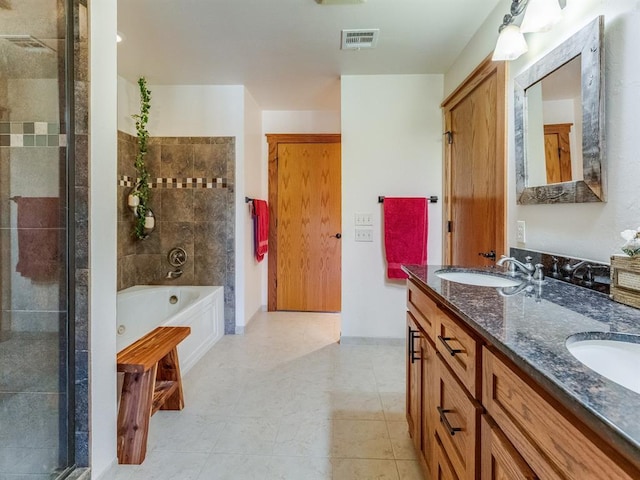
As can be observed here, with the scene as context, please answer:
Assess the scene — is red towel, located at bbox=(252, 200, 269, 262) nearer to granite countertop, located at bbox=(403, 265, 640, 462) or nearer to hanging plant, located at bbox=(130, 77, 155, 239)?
hanging plant, located at bbox=(130, 77, 155, 239)

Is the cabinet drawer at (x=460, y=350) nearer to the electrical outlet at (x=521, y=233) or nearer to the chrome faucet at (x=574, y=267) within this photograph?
the chrome faucet at (x=574, y=267)

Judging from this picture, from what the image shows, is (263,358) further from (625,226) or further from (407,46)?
(407,46)

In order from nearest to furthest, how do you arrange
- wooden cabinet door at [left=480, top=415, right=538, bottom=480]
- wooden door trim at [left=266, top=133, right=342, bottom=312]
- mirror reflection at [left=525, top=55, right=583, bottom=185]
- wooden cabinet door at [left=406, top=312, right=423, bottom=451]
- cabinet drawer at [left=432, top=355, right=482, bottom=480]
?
wooden cabinet door at [left=480, top=415, right=538, bottom=480]
cabinet drawer at [left=432, top=355, right=482, bottom=480]
mirror reflection at [left=525, top=55, right=583, bottom=185]
wooden cabinet door at [left=406, top=312, right=423, bottom=451]
wooden door trim at [left=266, top=133, right=342, bottom=312]

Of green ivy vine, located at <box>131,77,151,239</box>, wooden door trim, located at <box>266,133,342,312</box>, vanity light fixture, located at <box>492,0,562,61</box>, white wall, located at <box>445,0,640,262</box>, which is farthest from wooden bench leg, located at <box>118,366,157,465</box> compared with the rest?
wooden door trim, located at <box>266,133,342,312</box>

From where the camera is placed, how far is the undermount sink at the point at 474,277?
55.2 inches

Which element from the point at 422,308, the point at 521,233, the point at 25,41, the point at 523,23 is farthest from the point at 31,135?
the point at 521,233

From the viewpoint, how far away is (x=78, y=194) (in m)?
1.30

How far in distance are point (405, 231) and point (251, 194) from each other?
61.9 inches

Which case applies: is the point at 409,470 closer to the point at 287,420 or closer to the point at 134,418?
the point at 287,420

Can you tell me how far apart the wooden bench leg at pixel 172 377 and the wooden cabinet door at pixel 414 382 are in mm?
1240

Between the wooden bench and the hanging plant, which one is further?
the hanging plant

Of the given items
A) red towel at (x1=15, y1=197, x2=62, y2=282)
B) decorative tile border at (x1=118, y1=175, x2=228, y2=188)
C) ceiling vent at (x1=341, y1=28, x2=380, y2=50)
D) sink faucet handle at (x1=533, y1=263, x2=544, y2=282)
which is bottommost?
sink faucet handle at (x1=533, y1=263, x2=544, y2=282)

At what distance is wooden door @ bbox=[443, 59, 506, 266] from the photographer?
1.82 m

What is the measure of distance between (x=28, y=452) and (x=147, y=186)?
2.17 metres
